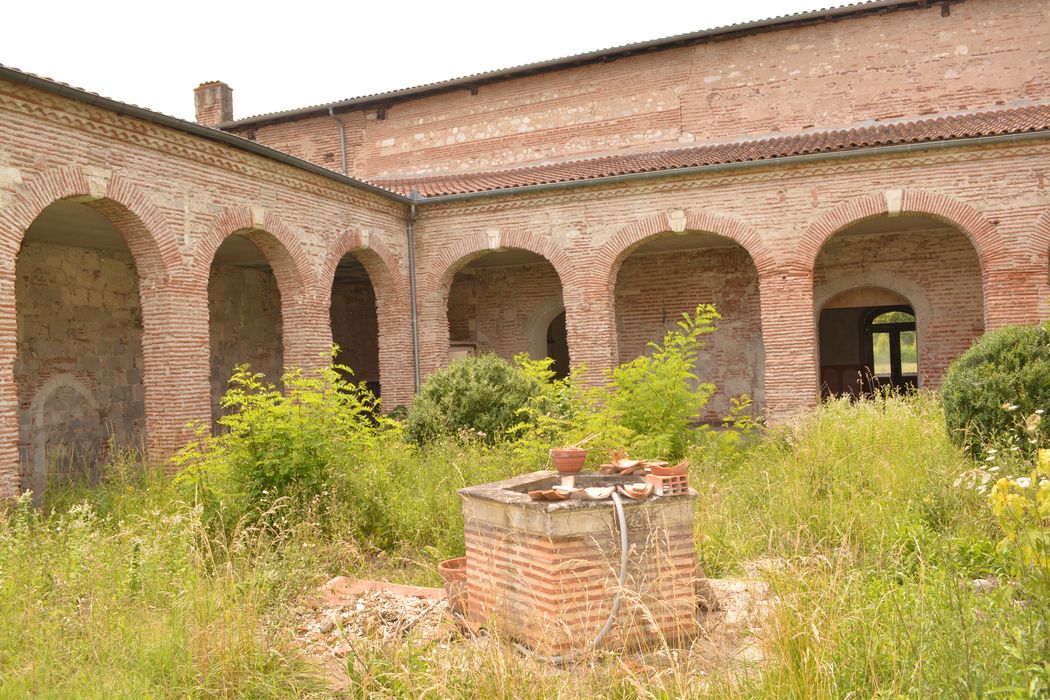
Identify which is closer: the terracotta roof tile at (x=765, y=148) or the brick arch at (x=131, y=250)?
the brick arch at (x=131, y=250)

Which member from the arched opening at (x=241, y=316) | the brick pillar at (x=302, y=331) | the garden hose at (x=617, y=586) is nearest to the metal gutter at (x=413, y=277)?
the brick pillar at (x=302, y=331)

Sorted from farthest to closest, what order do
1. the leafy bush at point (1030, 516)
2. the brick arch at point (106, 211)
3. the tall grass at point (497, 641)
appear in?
the brick arch at point (106, 211) < the tall grass at point (497, 641) < the leafy bush at point (1030, 516)

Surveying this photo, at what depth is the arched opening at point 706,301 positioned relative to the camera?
16031mm

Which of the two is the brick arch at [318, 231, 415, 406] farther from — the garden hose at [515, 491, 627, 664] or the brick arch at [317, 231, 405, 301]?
the garden hose at [515, 491, 627, 664]

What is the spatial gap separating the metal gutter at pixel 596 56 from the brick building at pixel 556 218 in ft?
0.23

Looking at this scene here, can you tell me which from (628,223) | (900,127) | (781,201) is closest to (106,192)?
(628,223)

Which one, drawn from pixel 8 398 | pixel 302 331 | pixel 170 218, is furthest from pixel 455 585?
pixel 302 331

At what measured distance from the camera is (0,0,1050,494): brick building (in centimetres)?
981

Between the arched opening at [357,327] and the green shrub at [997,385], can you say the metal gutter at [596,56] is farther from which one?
the green shrub at [997,385]

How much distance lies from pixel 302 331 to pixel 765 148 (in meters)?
8.42

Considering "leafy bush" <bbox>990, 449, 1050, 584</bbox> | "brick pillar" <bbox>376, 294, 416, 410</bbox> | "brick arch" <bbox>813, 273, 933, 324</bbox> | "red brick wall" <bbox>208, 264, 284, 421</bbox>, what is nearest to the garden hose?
"leafy bush" <bbox>990, 449, 1050, 584</bbox>

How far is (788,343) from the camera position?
42.2ft

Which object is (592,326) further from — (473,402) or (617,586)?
(617,586)

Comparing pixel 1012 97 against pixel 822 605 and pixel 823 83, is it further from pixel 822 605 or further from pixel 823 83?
pixel 822 605
